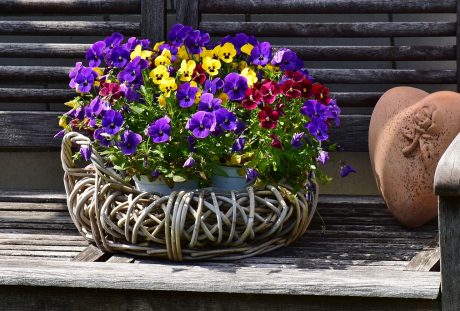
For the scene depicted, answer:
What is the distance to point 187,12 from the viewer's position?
362cm

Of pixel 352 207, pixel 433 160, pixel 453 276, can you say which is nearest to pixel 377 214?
pixel 352 207

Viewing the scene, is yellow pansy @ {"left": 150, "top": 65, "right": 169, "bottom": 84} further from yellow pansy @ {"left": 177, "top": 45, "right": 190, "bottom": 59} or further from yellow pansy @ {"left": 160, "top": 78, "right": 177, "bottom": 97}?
yellow pansy @ {"left": 177, "top": 45, "right": 190, "bottom": 59}

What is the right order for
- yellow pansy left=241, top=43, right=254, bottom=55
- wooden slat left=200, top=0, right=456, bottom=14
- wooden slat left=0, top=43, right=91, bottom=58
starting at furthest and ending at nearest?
wooden slat left=0, top=43, right=91, bottom=58 < wooden slat left=200, top=0, right=456, bottom=14 < yellow pansy left=241, top=43, right=254, bottom=55

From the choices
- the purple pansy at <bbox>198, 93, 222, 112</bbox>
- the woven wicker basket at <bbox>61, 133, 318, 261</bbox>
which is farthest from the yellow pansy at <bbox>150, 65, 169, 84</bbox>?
the woven wicker basket at <bbox>61, 133, 318, 261</bbox>

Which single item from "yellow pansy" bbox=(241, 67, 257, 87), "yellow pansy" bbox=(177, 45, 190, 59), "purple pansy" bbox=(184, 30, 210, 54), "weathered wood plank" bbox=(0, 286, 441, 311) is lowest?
"weathered wood plank" bbox=(0, 286, 441, 311)

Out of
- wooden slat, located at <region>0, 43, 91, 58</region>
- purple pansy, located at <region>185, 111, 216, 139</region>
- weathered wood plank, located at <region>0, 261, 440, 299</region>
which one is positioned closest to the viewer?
weathered wood plank, located at <region>0, 261, 440, 299</region>

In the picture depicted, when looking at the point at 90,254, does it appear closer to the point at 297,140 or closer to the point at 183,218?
the point at 183,218

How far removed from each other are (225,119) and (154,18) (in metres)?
0.93

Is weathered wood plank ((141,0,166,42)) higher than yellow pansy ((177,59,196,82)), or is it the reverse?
weathered wood plank ((141,0,166,42))

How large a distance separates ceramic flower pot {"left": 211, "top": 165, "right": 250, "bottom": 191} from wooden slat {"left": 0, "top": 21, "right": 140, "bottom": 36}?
Result: 922mm

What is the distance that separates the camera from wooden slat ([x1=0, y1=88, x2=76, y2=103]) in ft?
12.1

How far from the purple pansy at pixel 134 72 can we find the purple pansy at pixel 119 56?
0.07 meters

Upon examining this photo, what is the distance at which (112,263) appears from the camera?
2.73 metres

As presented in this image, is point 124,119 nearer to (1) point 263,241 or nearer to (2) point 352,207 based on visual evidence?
(1) point 263,241
